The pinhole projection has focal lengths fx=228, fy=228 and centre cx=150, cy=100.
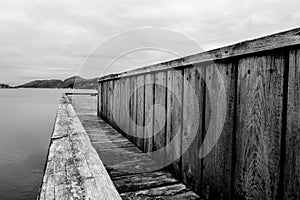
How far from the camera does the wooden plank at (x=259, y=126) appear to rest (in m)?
0.97

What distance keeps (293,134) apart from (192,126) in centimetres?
72

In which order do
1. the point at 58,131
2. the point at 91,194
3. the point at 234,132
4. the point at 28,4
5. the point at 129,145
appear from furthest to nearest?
the point at 28,4
the point at 129,145
the point at 58,131
the point at 234,132
the point at 91,194

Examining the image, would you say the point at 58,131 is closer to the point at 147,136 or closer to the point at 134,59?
the point at 147,136

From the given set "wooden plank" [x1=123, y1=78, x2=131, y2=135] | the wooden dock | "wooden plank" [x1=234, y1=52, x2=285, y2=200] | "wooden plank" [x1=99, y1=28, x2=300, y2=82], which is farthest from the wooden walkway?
"wooden plank" [x1=99, y1=28, x2=300, y2=82]

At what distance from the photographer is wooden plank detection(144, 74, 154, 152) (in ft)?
7.50

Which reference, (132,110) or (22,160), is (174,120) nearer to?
(132,110)

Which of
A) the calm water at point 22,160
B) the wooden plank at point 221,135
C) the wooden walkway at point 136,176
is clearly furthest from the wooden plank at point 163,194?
the calm water at point 22,160

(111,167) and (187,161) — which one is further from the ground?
(187,161)

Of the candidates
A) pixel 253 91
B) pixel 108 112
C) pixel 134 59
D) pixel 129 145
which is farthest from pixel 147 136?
pixel 108 112

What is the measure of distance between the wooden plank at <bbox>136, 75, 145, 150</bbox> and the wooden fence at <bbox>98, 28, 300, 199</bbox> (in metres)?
0.54

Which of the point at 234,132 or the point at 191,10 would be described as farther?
the point at 191,10

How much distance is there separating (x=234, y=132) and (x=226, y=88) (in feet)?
0.79

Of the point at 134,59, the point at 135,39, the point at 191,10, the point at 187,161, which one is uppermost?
the point at 191,10

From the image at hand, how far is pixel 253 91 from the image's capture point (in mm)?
1088
